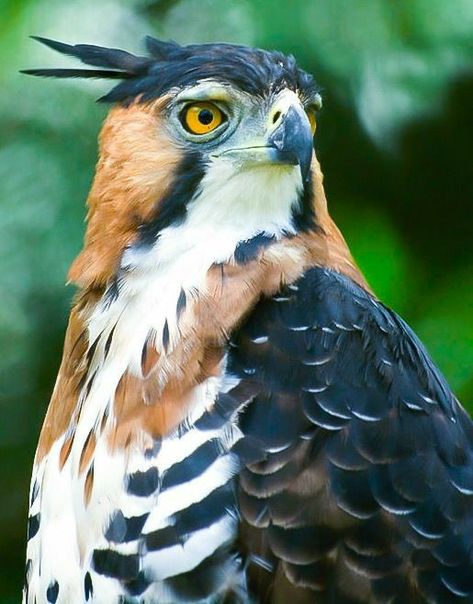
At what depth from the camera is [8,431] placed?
439cm

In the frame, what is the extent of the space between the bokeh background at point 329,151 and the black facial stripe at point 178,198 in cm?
75

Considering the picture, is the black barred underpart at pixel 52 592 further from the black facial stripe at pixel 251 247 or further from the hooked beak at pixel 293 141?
the hooked beak at pixel 293 141

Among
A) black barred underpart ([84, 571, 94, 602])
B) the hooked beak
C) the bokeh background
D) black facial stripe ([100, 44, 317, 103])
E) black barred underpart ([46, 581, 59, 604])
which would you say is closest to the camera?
black barred underpart ([84, 571, 94, 602])

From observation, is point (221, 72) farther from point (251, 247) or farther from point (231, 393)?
point (231, 393)

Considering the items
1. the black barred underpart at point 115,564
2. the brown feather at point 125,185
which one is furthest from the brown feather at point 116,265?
the black barred underpart at point 115,564

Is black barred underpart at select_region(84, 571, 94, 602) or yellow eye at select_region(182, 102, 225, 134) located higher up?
yellow eye at select_region(182, 102, 225, 134)

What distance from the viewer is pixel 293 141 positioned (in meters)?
3.24

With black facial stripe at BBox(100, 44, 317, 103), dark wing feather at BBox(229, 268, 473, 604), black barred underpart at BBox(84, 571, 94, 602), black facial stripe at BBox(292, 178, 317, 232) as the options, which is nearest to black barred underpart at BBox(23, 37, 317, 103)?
black facial stripe at BBox(100, 44, 317, 103)

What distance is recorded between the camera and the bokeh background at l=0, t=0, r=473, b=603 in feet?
13.1

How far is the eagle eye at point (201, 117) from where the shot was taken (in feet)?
11.0

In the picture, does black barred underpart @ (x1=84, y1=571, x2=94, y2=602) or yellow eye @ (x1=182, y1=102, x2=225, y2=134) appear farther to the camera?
yellow eye @ (x1=182, y1=102, x2=225, y2=134)

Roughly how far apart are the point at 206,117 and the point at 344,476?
38.8 inches

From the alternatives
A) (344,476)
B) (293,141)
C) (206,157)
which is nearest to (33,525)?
(344,476)

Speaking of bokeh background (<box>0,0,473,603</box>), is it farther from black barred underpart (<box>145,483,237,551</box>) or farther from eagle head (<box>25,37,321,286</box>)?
black barred underpart (<box>145,483,237,551</box>)
